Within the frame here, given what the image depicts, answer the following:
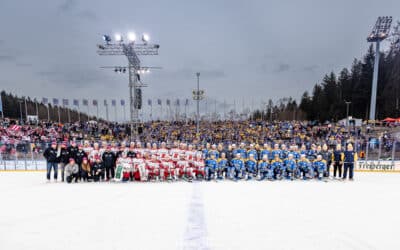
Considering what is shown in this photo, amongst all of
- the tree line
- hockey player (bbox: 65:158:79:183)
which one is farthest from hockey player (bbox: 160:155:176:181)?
the tree line

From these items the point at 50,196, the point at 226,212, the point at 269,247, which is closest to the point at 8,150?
the point at 50,196

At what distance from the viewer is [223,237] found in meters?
3.62

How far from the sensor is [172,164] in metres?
7.86

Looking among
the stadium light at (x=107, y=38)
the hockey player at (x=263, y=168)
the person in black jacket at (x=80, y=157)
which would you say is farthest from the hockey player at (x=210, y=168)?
the stadium light at (x=107, y=38)

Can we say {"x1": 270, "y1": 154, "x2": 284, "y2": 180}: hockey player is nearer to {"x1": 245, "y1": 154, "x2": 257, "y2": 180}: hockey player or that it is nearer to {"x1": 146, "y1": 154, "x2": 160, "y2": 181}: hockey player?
{"x1": 245, "y1": 154, "x2": 257, "y2": 180}: hockey player

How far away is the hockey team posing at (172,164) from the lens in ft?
25.3

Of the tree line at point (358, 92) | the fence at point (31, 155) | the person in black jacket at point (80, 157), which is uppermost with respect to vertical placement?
the tree line at point (358, 92)

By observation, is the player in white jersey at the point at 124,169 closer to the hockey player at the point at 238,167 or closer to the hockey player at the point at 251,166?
the hockey player at the point at 238,167

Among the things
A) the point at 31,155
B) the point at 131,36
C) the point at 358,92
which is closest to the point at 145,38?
the point at 131,36

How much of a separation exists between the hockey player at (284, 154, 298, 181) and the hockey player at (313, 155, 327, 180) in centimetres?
80

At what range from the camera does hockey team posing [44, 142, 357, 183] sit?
772 cm

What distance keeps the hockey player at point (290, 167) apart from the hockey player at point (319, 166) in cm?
80

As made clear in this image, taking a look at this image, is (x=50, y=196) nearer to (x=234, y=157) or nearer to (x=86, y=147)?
(x=86, y=147)

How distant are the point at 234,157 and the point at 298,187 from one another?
8.57 feet
